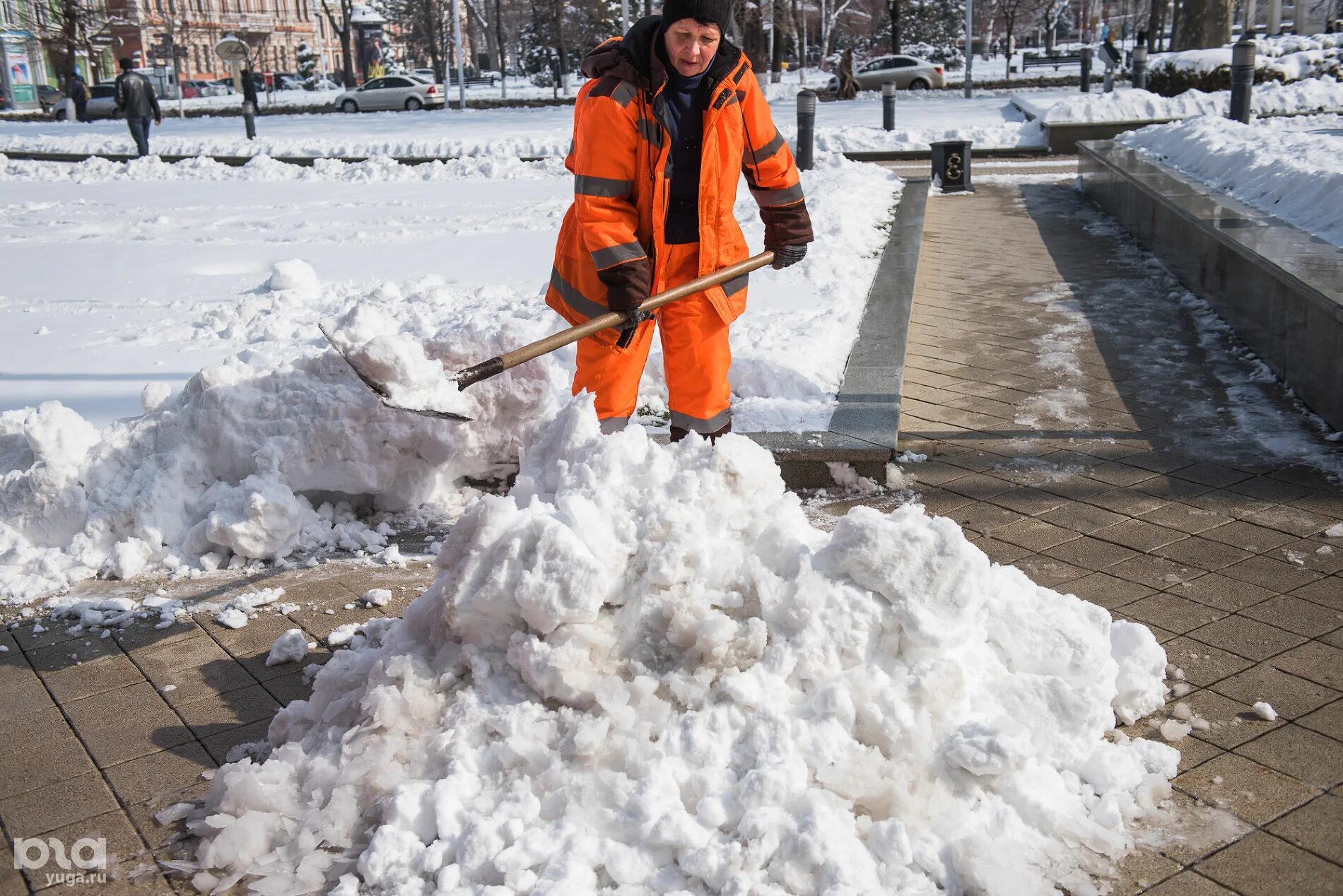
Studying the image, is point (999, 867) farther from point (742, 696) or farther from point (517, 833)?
point (517, 833)

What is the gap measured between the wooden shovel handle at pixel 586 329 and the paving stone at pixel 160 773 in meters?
1.25

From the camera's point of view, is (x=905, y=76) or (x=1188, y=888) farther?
(x=905, y=76)

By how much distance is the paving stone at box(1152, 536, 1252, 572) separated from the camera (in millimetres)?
3752

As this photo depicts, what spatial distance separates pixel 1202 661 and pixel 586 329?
1.92 m

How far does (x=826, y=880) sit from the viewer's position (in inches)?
85.6

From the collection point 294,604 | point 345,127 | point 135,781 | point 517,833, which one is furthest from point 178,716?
point 345,127

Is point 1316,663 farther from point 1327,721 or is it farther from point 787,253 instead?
point 787,253

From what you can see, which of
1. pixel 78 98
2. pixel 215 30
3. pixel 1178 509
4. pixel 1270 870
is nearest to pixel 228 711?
pixel 1270 870

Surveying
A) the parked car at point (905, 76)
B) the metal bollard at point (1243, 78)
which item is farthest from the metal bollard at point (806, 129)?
the parked car at point (905, 76)

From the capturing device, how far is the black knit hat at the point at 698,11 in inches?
137

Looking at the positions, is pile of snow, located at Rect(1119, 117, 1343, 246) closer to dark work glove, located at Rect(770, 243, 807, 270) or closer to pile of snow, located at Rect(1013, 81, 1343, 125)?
dark work glove, located at Rect(770, 243, 807, 270)

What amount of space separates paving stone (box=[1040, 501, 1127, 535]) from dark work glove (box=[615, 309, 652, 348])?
158cm

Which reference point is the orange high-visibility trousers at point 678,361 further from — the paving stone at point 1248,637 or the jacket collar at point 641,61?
the paving stone at point 1248,637

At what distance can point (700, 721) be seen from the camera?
96.4 inches
